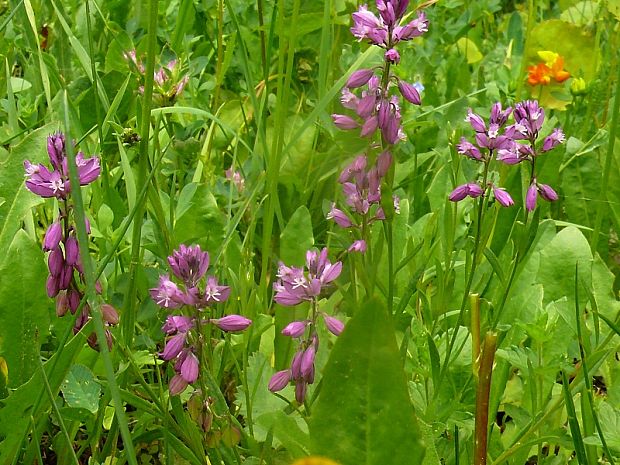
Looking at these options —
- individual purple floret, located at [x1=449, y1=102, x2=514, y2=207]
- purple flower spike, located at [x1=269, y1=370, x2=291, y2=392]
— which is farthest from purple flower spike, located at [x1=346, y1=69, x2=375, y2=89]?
purple flower spike, located at [x1=269, y1=370, x2=291, y2=392]

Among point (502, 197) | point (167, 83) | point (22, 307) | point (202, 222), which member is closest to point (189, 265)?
point (22, 307)

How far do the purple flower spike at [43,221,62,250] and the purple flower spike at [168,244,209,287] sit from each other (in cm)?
17

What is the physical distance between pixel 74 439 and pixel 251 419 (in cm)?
41

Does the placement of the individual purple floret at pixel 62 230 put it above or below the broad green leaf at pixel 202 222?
above

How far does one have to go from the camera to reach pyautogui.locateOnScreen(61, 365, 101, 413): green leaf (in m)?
1.35

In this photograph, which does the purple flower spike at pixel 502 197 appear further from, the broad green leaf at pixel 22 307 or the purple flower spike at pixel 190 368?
the broad green leaf at pixel 22 307

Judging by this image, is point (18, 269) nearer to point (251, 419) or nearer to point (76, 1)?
point (251, 419)

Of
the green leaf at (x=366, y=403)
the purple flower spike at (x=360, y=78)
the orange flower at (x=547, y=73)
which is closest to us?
the green leaf at (x=366, y=403)

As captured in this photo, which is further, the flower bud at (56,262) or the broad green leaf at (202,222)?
the broad green leaf at (202,222)

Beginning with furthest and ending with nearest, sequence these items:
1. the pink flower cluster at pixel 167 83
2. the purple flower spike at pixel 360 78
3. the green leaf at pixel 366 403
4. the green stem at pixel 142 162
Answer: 1. the pink flower cluster at pixel 167 83
2. the purple flower spike at pixel 360 78
3. the green stem at pixel 142 162
4. the green leaf at pixel 366 403

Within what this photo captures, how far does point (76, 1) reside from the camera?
3152 millimetres

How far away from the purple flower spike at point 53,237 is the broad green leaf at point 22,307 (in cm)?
36

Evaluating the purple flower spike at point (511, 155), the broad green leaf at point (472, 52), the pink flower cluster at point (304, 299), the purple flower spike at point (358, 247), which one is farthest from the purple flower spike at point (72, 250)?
the broad green leaf at point (472, 52)

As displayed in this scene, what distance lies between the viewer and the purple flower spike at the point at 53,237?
1.22 metres
